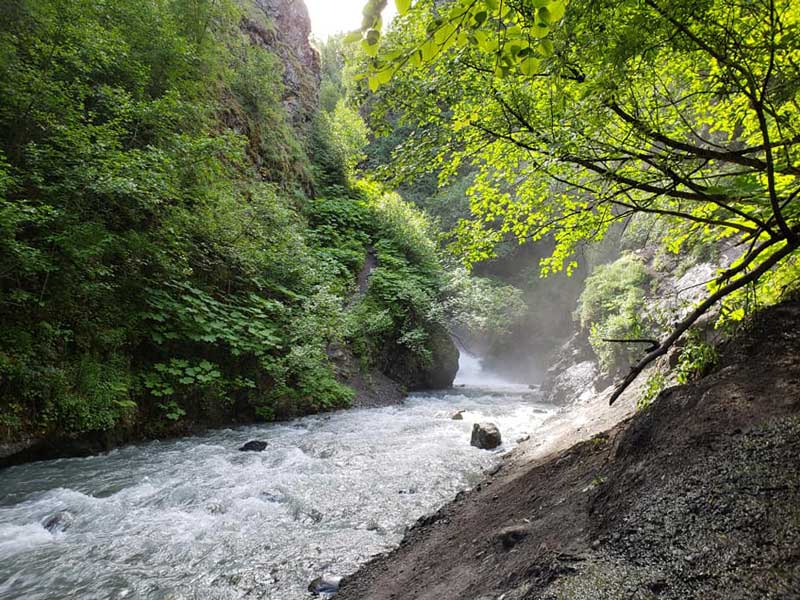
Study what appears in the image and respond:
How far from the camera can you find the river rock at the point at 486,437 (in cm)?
669

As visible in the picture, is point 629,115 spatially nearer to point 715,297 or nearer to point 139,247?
point 715,297

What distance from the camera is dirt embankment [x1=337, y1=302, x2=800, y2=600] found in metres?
1.40

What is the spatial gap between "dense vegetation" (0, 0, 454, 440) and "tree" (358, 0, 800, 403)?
4.67 meters

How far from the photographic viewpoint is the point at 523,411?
11367mm

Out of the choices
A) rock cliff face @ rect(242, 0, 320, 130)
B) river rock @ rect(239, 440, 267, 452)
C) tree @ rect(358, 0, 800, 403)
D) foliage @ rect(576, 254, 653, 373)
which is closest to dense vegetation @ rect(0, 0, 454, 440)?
river rock @ rect(239, 440, 267, 452)

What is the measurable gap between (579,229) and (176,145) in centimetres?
679

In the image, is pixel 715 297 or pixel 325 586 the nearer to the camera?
pixel 715 297

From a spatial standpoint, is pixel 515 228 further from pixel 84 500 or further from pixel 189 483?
pixel 84 500

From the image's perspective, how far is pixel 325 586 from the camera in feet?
9.84

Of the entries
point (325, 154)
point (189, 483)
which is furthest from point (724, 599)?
point (325, 154)

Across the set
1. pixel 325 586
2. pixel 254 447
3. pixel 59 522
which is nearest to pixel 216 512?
pixel 59 522

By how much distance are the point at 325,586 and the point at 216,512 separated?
1.85 metres

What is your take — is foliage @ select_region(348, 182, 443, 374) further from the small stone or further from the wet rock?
the small stone

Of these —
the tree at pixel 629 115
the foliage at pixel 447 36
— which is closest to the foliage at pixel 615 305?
the tree at pixel 629 115
